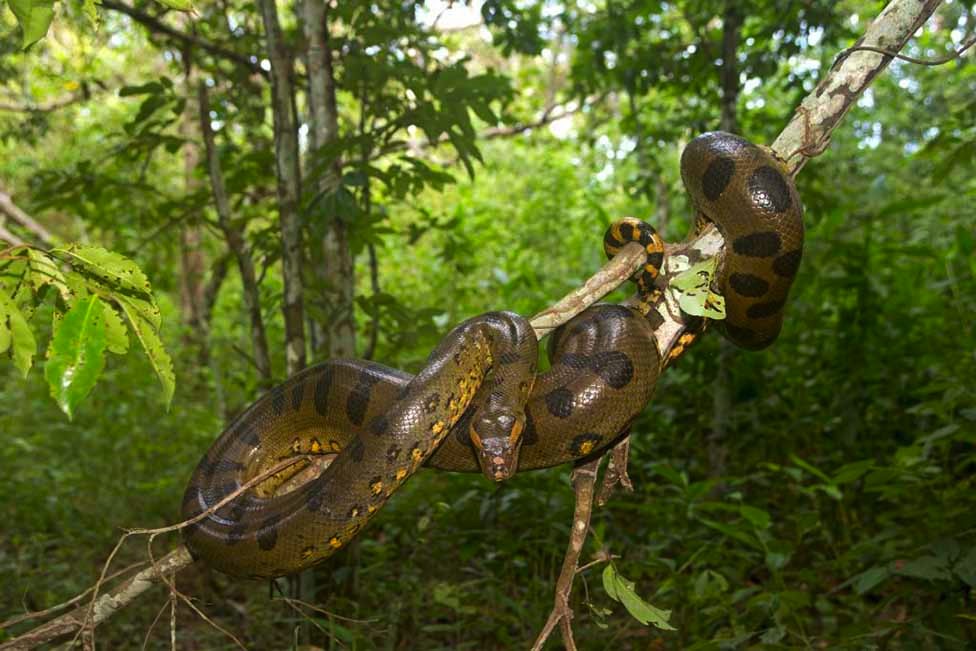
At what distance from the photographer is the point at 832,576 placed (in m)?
6.25

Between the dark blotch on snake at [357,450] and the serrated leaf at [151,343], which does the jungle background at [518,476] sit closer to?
the dark blotch on snake at [357,450]

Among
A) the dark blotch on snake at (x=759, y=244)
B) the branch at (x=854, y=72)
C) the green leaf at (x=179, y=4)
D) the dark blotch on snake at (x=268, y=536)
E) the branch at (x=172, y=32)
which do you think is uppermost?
the branch at (x=172, y=32)

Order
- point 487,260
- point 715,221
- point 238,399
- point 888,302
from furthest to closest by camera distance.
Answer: point 487,260 → point 238,399 → point 888,302 → point 715,221

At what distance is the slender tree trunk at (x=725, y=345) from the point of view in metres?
6.61

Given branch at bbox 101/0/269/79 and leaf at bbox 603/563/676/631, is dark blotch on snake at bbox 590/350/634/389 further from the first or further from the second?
branch at bbox 101/0/269/79

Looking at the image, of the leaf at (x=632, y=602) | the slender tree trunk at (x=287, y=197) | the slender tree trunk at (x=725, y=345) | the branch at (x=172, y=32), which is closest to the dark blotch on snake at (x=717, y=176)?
the leaf at (x=632, y=602)

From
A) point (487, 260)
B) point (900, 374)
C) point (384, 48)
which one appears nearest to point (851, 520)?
point (900, 374)

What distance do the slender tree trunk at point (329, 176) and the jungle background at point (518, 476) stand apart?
2 cm

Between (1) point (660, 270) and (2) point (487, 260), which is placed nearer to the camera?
(1) point (660, 270)

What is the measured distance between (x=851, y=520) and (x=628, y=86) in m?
4.07

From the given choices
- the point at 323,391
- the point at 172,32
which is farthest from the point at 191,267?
the point at 323,391

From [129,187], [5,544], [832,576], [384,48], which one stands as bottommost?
[832,576]

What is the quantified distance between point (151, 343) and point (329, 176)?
3.62 meters

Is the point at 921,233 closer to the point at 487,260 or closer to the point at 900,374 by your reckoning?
the point at 900,374
